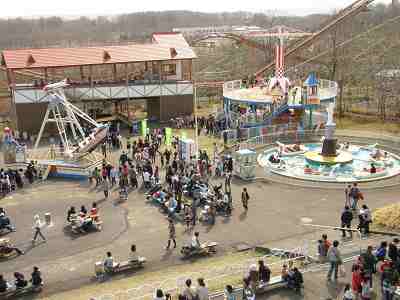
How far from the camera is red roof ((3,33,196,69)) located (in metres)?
40.1

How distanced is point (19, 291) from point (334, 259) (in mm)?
9971

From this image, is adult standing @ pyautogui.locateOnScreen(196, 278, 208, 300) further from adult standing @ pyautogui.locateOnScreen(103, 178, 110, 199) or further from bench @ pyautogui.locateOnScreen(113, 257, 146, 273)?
adult standing @ pyautogui.locateOnScreen(103, 178, 110, 199)

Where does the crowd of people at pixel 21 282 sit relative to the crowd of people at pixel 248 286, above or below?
below

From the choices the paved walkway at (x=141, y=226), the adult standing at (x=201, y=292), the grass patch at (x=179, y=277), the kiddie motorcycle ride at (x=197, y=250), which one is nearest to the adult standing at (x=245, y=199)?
the paved walkway at (x=141, y=226)

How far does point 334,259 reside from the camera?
576 inches

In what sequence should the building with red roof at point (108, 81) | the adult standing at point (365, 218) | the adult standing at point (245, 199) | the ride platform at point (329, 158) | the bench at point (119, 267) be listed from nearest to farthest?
the bench at point (119, 267) < the adult standing at point (365, 218) < the adult standing at point (245, 199) < the ride platform at point (329, 158) < the building with red roof at point (108, 81)

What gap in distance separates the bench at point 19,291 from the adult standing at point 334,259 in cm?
930

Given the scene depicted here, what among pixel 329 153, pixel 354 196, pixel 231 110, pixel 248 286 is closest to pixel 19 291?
pixel 248 286

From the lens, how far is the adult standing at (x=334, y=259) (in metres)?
14.6

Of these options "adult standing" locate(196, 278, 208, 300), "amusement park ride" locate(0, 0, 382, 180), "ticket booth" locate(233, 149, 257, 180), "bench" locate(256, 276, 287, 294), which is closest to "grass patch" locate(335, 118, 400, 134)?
"amusement park ride" locate(0, 0, 382, 180)

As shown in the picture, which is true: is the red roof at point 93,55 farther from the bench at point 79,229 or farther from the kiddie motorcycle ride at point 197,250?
the kiddie motorcycle ride at point 197,250

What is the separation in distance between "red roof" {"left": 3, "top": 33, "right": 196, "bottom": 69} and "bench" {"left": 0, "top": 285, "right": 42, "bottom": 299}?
88.5 ft

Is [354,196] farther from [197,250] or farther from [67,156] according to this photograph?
[67,156]

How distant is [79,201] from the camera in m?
25.2
